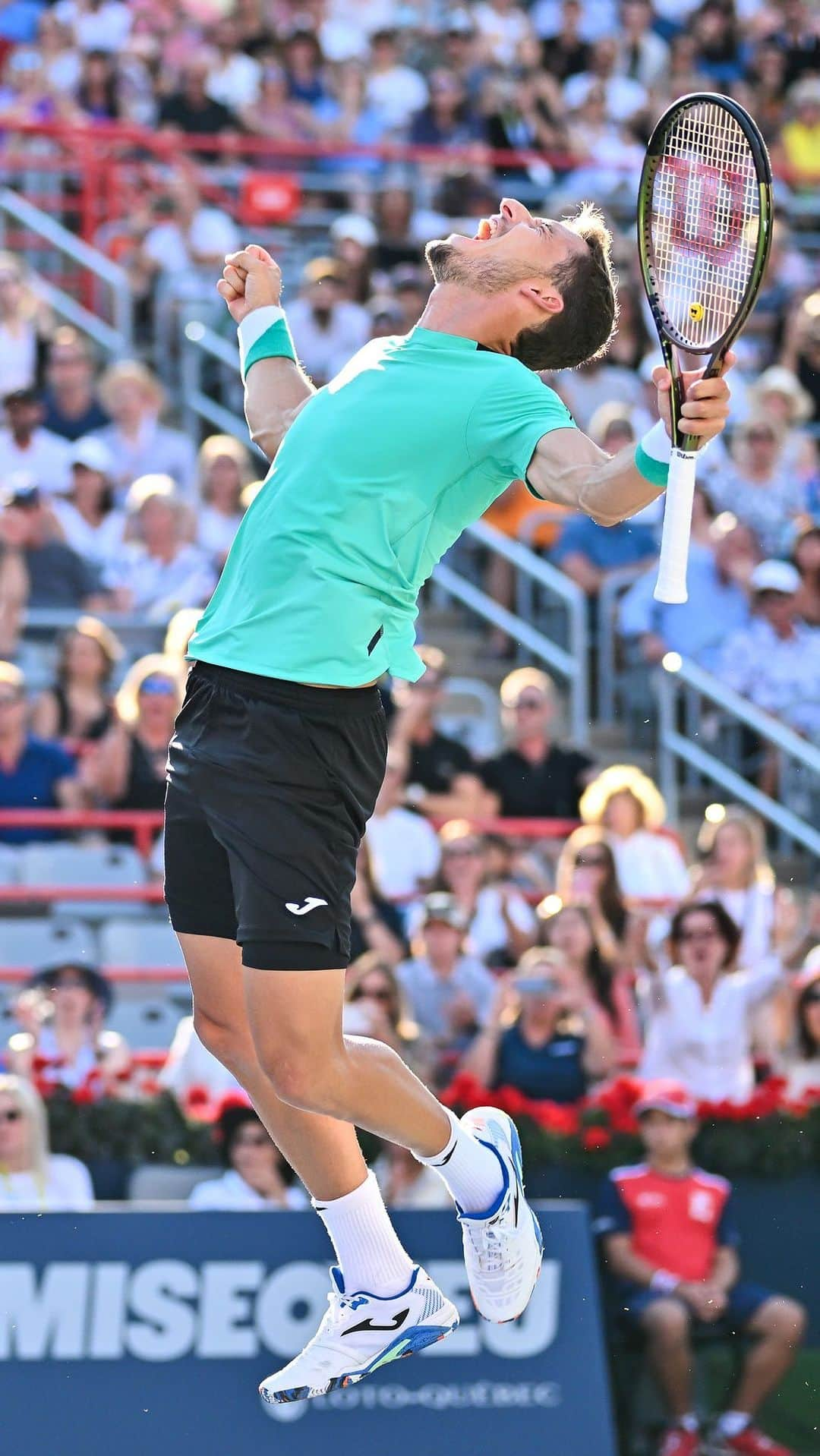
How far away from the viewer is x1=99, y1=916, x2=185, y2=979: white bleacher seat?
931 centimetres

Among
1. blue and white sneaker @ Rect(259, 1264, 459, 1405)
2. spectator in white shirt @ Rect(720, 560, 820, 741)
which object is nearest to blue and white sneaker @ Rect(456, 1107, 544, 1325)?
blue and white sneaker @ Rect(259, 1264, 459, 1405)

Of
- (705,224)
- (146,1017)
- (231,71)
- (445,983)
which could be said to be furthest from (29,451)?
(705,224)

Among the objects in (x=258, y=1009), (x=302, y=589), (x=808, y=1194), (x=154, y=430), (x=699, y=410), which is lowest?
(x=808, y=1194)

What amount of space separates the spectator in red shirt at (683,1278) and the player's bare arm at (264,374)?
3679 mm

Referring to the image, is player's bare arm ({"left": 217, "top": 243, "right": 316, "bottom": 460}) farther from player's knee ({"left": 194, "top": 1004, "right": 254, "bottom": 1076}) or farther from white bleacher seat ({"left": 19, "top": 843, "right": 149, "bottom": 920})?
white bleacher seat ({"left": 19, "top": 843, "right": 149, "bottom": 920})

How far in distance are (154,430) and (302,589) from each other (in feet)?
23.1

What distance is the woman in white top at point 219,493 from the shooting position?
35.7ft

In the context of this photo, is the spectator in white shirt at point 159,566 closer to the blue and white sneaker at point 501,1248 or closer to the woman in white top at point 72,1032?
the woman in white top at point 72,1032

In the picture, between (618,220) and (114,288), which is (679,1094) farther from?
(618,220)

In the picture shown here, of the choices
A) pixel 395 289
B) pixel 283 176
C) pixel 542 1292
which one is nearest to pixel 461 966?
pixel 542 1292

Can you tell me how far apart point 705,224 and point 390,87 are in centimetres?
1024

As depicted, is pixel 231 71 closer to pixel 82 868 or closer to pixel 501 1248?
pixel 82 868

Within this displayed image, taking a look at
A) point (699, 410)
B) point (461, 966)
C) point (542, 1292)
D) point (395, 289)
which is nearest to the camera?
point (699, 410)

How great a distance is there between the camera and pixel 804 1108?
8453 millimetres
